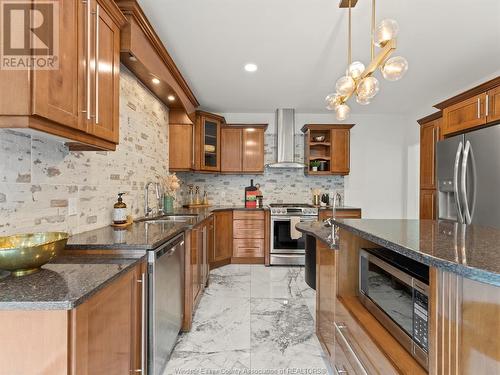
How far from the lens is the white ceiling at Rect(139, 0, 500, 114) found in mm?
2010

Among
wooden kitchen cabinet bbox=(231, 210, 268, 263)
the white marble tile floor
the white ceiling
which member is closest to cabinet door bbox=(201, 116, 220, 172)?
the white ceiling

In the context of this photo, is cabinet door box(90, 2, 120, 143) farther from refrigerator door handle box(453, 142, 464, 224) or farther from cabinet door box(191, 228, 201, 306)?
refrigerator door handle box(453, 142, 464, 224)

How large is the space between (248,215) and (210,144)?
4.42 ft

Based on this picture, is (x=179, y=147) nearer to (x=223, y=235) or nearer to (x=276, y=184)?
(x=223, y=235)

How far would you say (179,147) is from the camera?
3.83 metres

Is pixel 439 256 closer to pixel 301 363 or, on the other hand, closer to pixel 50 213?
pixel 301 363

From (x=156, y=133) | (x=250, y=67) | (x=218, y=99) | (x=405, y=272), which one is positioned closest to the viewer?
(x=405, y=272)

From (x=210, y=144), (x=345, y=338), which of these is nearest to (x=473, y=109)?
(x=345, y=338)

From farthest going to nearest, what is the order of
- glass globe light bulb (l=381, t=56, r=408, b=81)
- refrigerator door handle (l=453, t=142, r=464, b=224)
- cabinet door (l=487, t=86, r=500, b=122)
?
refrigerator door handle (l=453, t=142, r=464, b=224) < cabinet door (l=487, t=86, r=500, b=122) < glass globe light bulb (l=381, t=56, r=408, b=81)

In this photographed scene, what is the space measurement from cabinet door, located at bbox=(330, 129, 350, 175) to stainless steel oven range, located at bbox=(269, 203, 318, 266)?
97 centimetres

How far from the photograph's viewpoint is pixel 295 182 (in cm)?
493

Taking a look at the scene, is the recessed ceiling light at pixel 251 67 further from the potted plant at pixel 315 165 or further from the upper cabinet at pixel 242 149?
the potted plant at pixel 315 165

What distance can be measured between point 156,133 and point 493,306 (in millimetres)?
3282

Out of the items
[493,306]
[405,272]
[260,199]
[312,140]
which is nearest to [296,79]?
[312,140]
